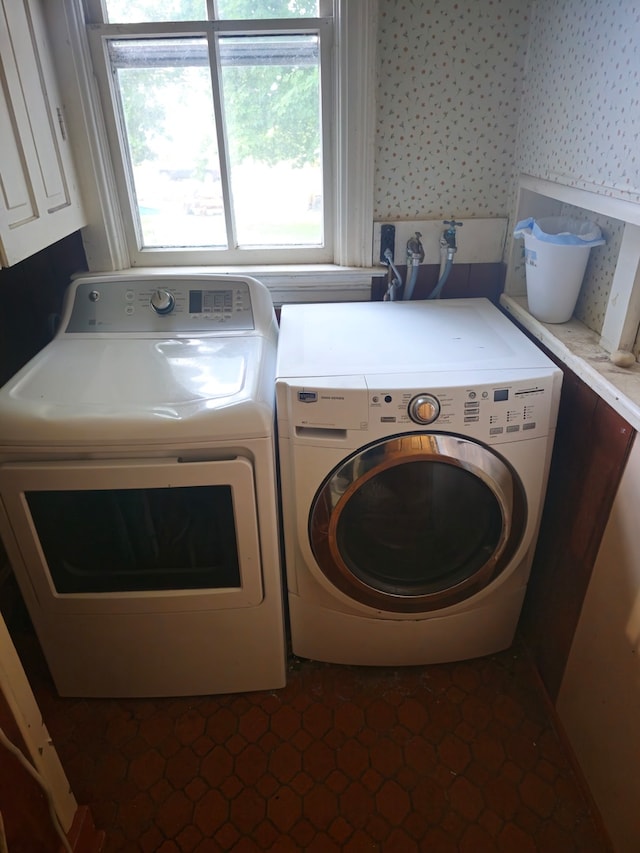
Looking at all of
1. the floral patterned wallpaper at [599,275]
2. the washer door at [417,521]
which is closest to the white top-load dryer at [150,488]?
the washer door at [417,521]

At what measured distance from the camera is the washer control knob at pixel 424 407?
47.7 inches

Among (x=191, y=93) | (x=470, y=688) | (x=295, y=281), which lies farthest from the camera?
(x=295, y=281)

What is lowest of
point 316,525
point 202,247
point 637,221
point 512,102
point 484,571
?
point 484,571

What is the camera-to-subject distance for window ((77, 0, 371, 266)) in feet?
5.31

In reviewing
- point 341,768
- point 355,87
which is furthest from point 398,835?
point 355,87

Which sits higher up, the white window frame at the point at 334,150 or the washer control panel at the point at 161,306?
the white window frame at the point at 334,150

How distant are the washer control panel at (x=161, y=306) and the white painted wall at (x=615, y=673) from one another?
106 cm

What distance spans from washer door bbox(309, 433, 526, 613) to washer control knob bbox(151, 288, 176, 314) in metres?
0.71

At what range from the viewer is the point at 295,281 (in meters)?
1.86

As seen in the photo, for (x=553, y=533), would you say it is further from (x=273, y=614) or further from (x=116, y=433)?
(x=116, y=433)

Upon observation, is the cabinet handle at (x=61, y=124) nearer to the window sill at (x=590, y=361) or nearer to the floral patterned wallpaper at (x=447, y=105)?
the floral patterned wallpaper at (x=447, y=105)

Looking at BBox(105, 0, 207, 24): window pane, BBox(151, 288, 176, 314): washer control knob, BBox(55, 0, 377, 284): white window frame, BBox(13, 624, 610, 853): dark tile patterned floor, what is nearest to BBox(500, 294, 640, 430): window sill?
BBox(55, 0, 377, 284): white window frame

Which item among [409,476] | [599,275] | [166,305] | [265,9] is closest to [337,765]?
[409,476]

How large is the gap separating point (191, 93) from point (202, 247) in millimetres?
452
